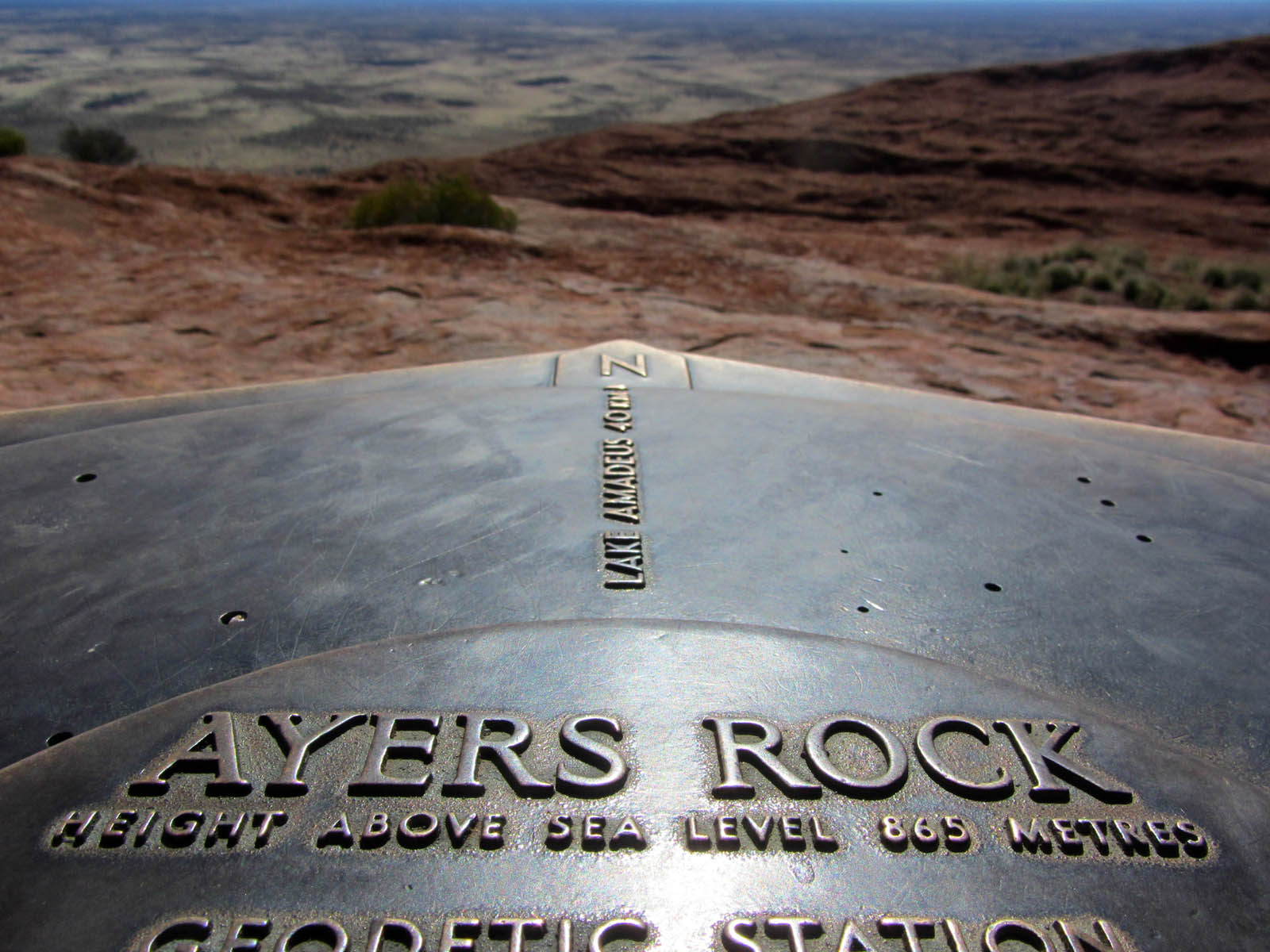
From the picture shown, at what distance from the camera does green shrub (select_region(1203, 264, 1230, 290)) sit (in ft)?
32.8

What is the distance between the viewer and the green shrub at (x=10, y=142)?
9.00m

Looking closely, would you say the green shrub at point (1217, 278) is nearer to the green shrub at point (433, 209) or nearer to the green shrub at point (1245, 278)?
the green shrub at point (1245, 278)

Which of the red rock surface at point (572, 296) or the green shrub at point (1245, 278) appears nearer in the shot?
the red rock surface at point (572, 296)

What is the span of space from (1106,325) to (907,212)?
326 inches

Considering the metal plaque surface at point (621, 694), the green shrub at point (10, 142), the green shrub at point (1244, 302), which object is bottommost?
the green shrub at point (1244, 302)

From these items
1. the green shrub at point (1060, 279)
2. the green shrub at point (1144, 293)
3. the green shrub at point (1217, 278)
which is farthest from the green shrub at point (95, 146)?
the green shrub at point (1217, 278)

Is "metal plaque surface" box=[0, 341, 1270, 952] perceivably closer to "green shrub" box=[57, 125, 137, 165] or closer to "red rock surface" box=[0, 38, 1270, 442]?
"red rock surface" box=[0, 38, 1270, 442]

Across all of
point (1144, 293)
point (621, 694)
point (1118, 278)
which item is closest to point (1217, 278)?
point (1118, 278)

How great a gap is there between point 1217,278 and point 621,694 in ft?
35.0

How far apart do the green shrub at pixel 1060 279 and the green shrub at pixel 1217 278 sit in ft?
6.25

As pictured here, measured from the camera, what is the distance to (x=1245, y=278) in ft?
A: 32.9

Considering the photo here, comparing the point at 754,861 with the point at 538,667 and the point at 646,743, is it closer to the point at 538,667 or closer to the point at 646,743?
the point at 646,743

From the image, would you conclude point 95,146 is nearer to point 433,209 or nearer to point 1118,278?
point 433,209

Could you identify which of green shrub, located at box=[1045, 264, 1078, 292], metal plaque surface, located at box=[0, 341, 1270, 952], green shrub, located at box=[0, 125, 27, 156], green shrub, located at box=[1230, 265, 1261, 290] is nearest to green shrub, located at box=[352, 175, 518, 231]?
green shrub, located at box=[0, 125, 27, 156]
